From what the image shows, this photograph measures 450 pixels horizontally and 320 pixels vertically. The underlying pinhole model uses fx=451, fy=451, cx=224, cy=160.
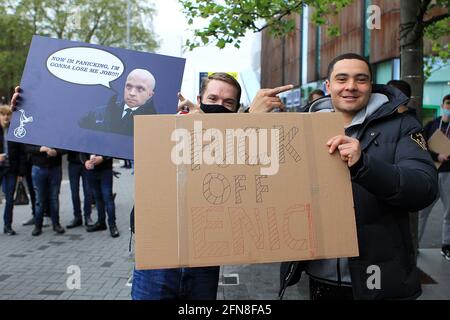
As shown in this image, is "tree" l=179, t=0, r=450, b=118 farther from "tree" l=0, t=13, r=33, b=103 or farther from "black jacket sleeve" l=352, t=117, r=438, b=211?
"tree" l=0, t=13, r=33, b=103

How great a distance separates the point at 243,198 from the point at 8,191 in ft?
20.2

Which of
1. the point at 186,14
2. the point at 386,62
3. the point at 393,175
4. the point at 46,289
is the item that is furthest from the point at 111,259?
the point at 386,62

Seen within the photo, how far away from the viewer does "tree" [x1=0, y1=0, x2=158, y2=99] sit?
28.2 metres

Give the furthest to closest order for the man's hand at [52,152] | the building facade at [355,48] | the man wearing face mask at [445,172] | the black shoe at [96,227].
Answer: the building facade at [355,48] < the black shoe at [96,227] < the man's hand at [52,152] < the man wearing face mask at [445,172]

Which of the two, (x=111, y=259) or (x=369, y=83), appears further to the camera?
(x=111, y=259)

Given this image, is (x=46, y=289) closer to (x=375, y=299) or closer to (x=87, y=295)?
(x=87, y=295)

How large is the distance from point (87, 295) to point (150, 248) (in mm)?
2977

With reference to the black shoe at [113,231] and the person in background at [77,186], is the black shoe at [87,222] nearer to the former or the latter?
the person in background at [77,186]

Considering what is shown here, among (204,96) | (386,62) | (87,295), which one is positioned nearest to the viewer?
(204,96)

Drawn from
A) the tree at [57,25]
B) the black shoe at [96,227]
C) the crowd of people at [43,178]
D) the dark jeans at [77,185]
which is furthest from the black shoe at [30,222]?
the tree at [57,25]

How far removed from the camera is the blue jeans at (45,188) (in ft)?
22.5

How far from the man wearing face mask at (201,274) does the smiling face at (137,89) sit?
37 cm

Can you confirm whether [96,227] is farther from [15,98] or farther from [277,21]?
[15,98]

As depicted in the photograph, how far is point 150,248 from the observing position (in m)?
1.75
